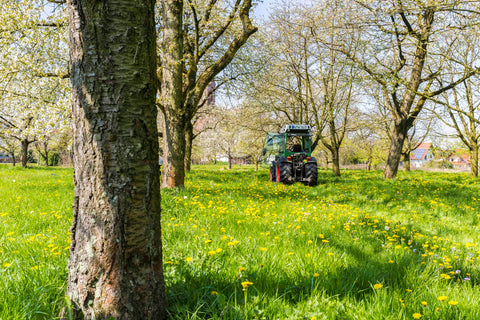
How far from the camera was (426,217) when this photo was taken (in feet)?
18.0

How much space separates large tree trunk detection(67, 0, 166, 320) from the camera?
1.56 metres

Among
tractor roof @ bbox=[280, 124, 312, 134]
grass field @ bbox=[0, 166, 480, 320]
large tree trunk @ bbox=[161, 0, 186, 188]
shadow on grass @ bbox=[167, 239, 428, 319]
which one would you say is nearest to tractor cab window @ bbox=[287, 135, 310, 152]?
tractor roof @ bbox=[280, 124, 312, 134]

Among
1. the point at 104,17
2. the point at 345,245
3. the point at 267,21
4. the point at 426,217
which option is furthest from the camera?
the point at 267,21

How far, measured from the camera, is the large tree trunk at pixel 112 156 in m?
1.56

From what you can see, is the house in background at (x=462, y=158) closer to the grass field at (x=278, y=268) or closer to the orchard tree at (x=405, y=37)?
the orchard tree at (x=405, y=37)

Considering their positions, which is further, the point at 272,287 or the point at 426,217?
the point at 426,217

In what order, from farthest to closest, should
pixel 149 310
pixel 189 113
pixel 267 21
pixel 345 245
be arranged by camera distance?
pixel 267 21 → pixel 189 113 → pixel 345 245 → pixel 149 310

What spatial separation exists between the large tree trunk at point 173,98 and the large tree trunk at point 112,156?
5297 mm

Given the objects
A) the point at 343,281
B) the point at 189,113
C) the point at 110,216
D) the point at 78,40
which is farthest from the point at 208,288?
the point at 189,113

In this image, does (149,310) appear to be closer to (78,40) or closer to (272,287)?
(272,287)

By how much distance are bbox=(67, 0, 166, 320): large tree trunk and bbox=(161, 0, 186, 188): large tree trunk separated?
5.30 meters

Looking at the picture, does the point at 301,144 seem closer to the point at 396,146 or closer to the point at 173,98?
the point at 396,146

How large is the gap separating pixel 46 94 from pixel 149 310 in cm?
1076

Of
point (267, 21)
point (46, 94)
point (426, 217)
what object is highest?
point (267, 21)
